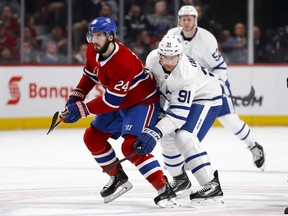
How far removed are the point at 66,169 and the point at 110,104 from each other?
2252 millimetres

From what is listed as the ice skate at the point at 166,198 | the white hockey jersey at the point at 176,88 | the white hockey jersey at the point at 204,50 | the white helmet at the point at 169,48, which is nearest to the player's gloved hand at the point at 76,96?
the white hockey jersey at the point at 176,88

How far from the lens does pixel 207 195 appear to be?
19.6 feet

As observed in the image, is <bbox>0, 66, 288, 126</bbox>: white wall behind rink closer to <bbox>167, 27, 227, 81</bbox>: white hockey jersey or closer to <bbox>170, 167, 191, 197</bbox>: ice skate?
<bbox>167, 27, 227, 81</bbox>: white hockey jersey

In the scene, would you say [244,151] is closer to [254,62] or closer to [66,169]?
[66,169]

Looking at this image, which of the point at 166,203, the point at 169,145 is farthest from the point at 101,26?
the point at 166,203

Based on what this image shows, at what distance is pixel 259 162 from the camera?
317 inches

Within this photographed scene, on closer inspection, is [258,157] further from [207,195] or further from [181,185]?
[207,195]

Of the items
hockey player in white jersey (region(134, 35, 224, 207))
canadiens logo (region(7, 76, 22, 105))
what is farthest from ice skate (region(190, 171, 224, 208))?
canadiens logo (region(7, 76, 22, 105))

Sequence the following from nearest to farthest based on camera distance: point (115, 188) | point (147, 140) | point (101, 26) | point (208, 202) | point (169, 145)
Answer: point (147, 140)
point (101, 26)
point (208, 202)
point (115, 188)
point (169, 145)

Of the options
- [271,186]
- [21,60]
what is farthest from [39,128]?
[271,186]

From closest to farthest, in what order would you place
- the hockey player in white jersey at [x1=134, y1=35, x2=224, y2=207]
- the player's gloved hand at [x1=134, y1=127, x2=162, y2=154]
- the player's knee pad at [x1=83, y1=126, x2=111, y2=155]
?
the player's gloved hand at [x1=134, y1=127, x2=162, y2=154]
the hockey player in white jersey at [x1=134, y1=35, x2=224, y2=207]
the player's knee pad at [x1=83, y1=126, x2=111, y2=155]

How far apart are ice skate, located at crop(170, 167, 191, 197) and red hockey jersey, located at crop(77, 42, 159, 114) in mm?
642

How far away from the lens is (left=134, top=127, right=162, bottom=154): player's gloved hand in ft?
19.0

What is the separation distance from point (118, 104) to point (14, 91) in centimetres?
578
